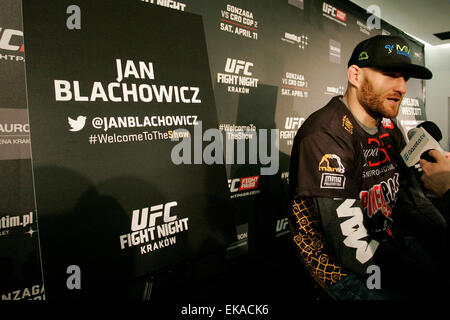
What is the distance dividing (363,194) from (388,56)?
2.32 ft

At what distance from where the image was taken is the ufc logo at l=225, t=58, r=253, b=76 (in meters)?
2.01

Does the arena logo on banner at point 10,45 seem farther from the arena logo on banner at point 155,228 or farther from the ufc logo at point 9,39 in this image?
the arena logo on banner at point 155,228

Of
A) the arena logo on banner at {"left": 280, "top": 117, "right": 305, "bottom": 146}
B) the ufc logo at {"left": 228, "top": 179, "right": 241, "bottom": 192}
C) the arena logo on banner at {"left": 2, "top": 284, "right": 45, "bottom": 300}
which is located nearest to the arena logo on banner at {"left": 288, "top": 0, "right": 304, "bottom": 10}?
the arena logo on banner at {"left": 280, "top": 117, "right": 305, "bottom": 146}

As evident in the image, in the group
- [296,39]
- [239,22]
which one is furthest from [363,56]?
[296,39]

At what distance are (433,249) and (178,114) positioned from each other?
5.20ft

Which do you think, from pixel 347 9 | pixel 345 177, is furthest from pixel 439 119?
pixel 345 177

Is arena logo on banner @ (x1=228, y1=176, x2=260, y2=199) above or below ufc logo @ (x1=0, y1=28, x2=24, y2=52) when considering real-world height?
below

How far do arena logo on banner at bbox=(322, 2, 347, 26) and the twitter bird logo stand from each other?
2.76 metres

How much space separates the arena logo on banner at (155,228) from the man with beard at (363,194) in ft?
1.87

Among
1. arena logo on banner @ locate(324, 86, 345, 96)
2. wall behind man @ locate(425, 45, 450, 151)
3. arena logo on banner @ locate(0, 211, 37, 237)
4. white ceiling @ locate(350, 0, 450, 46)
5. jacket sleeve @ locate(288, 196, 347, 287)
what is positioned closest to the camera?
jacket sleeve @ locate(288, 196, 347, 287)

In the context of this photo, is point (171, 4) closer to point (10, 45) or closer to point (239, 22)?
point (239, 22)

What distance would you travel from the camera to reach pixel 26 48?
940 millimetres

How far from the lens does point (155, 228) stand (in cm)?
125

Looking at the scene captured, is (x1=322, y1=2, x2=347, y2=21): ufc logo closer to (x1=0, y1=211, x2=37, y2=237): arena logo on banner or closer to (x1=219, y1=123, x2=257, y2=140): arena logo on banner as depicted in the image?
(x1=219, y1=123, x2=257, y2=140): arena logo on banner
